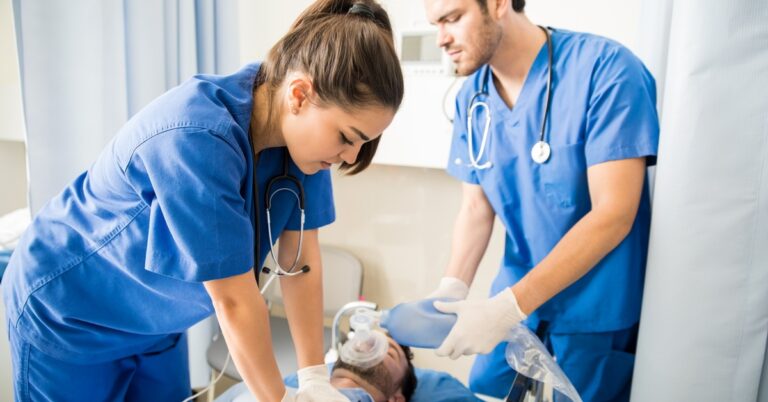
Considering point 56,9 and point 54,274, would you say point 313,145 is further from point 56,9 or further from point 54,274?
point 56,9

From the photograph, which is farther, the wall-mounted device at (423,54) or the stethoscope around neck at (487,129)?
the wall-mounted device at (423,54)

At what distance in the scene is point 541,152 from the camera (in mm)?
1173

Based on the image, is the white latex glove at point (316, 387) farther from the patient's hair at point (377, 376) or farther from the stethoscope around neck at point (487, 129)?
the stethoscope around neck at point (487, 129)

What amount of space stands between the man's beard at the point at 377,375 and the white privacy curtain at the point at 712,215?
0.75 metres

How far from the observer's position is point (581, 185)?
3.79 ft

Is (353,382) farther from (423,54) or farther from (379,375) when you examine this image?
(423,54)

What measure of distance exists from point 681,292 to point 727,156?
0.75 feet

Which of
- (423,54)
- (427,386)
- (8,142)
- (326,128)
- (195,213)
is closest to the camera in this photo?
(195,213)

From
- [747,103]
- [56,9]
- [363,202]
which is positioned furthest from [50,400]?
[363,202]

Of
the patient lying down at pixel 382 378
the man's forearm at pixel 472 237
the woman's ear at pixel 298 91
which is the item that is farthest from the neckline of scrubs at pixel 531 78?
the patient lying down at pixel 382 378

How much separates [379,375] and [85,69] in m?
1.18

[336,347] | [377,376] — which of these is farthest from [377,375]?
[336,347]

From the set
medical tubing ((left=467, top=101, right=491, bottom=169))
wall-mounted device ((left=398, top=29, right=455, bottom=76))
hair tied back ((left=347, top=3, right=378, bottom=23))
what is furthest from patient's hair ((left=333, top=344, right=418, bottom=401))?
wall-mounted device ((left=398, top=29, right=455, bottom=76))

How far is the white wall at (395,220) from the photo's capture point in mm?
2166
